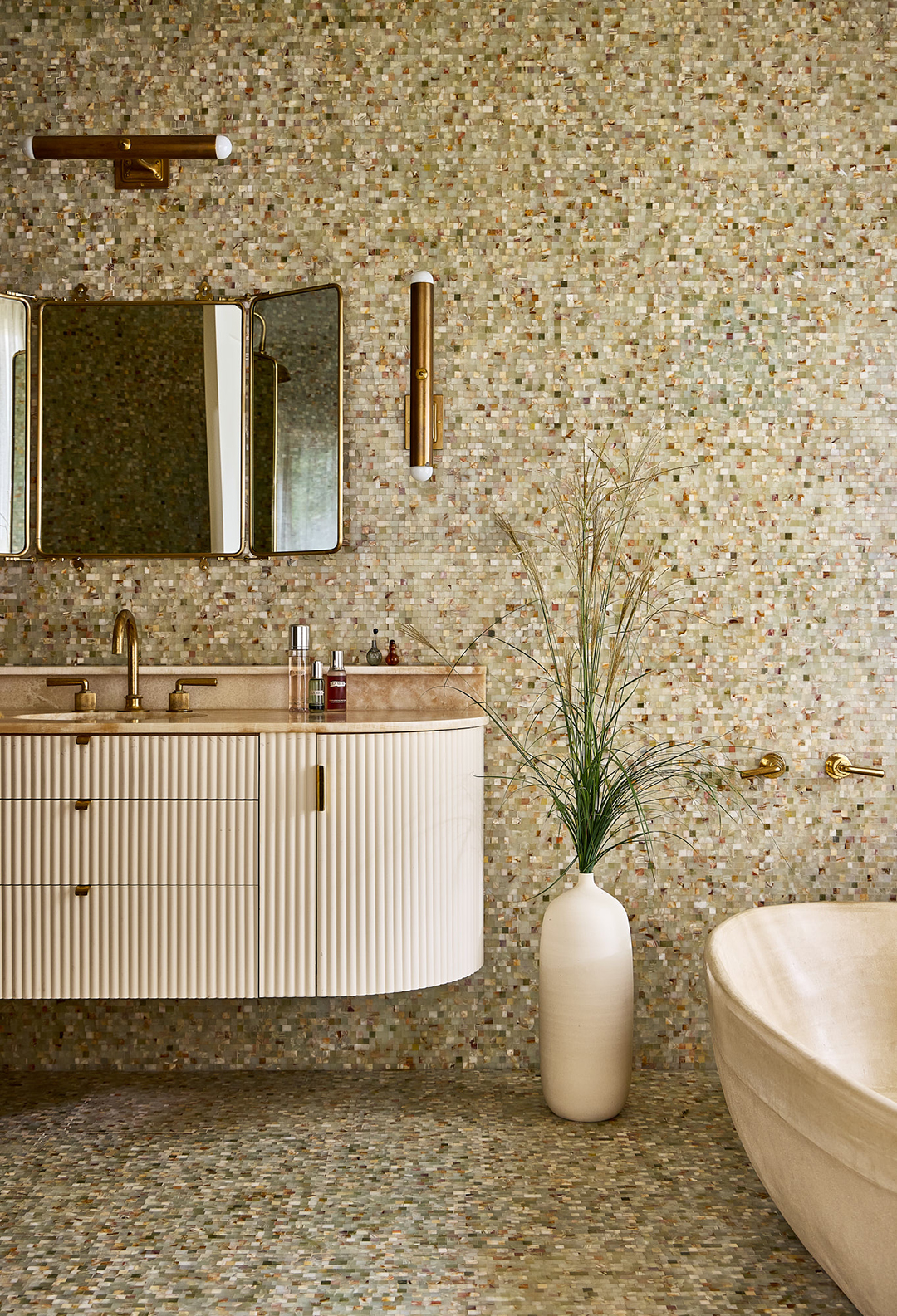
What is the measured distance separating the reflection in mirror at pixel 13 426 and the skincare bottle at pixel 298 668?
77 centimetres

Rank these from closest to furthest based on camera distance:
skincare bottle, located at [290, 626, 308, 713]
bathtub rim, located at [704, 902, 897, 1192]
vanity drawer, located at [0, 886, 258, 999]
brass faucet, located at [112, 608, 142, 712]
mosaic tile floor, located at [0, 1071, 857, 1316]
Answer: bathtub rim, located at [704, 902, 897, 1192] < mosaic tile floor, located at [0, 1071, 857, 1316] < vanity drawer, located at [0, 886, 258, 999] < brass faucet, located at [112, 608, 142, 712] < skincare bottle, located at [290, 626, 308, 713]

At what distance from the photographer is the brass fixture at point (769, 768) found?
2455 mm

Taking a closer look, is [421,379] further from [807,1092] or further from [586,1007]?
[807,1092]

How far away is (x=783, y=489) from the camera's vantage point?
8.14ft

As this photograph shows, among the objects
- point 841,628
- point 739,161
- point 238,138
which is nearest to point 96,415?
point 238,138

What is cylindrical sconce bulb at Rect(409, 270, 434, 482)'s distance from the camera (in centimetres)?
245

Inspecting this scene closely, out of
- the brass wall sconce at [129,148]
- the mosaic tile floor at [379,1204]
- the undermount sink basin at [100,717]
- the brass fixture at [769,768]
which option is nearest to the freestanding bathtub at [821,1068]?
the mosaic tile floor at [379,1204]

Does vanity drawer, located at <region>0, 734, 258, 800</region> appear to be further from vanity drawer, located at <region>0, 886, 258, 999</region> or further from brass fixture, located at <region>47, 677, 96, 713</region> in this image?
brass fixture, located at <region>47, 677, 96, 713</region>

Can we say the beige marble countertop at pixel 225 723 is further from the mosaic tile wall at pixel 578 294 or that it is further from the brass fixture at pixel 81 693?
the mosaic tile wall at pixel 578 294

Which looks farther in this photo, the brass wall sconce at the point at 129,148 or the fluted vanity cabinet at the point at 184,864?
the brass wall sconce at the point at 129,148

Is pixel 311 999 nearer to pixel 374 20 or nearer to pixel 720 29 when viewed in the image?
pixel 374 20

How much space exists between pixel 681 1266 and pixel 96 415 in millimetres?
2290

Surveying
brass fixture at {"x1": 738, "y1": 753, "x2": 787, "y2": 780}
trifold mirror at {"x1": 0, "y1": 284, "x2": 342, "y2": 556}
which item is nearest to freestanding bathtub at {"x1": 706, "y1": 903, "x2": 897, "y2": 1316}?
brass fixture at {"x1": 738, "y1": 753, "x2": 787, "y2": 780}

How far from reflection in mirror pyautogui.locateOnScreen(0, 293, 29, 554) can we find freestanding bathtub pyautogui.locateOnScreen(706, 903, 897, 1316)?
77.7 inches
